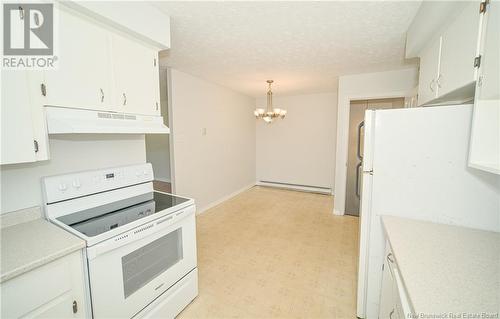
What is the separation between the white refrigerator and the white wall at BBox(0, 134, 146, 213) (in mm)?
1966

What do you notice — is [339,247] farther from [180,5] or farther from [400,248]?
[180,5]

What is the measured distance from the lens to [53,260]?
104cm

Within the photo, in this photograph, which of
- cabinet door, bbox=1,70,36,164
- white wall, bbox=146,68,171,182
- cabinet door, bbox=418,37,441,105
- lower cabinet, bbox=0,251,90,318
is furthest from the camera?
white wall, bbox=146,68,171,182

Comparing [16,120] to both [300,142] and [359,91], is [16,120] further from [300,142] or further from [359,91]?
[300,142]

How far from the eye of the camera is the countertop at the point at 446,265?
→ 81cm

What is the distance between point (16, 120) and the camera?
43.4 inches

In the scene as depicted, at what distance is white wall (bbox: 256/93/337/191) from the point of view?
4.97 meters

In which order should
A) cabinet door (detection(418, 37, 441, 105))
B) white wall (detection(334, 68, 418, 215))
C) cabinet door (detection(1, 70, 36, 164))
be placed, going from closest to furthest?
cabinet door (detection(1, 70, 36, 164)) < cabinet door (detection(418, 37, 441, 105)) < white wall (detection(334, 68, 418, 215))

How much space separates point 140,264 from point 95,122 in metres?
0.98

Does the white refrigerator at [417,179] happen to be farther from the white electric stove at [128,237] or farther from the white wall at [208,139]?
the white wall at [208,139]

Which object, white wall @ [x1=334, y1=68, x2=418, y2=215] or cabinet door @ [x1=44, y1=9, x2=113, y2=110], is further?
white wall @ [x1=334, y1=68, x2=418, y2=215]

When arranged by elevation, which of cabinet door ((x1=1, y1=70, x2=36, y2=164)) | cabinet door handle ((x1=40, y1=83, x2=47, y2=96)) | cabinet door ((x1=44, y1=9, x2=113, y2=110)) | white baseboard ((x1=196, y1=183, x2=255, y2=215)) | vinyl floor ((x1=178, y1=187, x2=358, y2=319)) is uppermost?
cabinet door ((x1=44, y1=9, x2=113, y2=110))

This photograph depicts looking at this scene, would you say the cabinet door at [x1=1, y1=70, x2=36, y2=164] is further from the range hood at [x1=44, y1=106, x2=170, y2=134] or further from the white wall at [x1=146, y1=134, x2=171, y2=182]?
the white wall at [x1=146, y1=134, x2=171, y2=182]

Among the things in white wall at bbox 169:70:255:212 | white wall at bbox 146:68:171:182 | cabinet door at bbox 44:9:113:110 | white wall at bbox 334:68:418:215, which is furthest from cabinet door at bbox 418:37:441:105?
white wall at bbox 146:68:171:182
